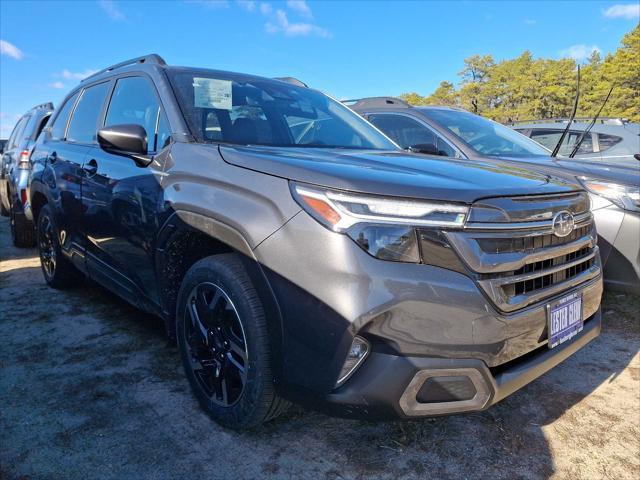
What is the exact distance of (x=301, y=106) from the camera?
309cm

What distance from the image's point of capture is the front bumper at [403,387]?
1.55 metres

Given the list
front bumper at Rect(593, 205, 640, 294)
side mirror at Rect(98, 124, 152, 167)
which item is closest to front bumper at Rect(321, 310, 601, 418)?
side mirror at Rect(98, 124, 152, 167)

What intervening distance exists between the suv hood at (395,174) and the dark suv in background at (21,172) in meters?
4.21

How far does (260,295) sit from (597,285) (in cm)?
162

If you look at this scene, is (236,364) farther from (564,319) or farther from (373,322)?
(564,319)

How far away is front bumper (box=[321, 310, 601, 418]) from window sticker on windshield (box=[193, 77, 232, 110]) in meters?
1.71

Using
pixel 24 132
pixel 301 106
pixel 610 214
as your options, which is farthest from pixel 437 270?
pixel 24 132

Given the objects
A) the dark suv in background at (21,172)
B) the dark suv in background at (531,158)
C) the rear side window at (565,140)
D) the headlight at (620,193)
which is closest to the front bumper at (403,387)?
the dark suv in background at (531,158)

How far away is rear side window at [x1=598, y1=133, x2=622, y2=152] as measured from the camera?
21.3 ft

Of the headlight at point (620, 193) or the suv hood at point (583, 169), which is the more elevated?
the suv hood at point (583, 169)

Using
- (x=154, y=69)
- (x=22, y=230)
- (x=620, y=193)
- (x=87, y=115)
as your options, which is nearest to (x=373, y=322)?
(x=154, y=69)

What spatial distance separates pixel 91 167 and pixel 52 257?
1.62 m

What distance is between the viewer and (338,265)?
1564 millimetres

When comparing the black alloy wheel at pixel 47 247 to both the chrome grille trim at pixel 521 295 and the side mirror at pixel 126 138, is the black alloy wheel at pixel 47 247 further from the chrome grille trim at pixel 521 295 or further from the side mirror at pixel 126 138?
the chrome grille trim at pixel 521 295
